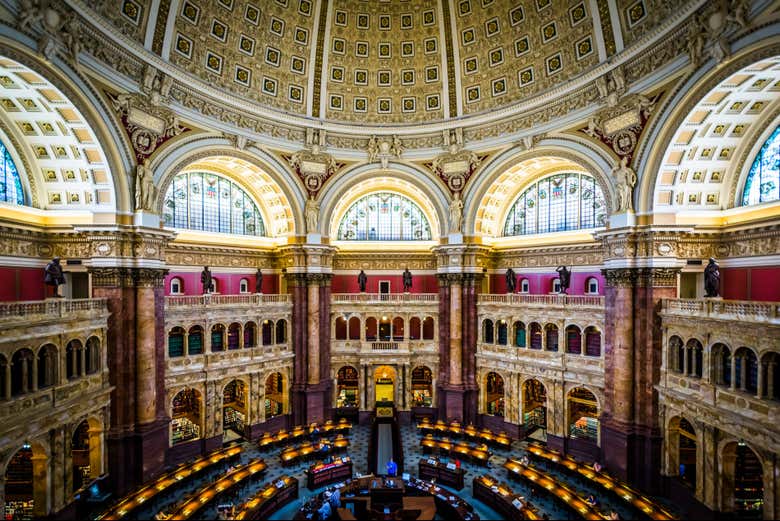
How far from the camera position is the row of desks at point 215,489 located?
731 inches

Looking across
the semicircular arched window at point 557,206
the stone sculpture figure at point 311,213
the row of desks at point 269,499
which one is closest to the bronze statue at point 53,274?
the row of desks at point 269,499

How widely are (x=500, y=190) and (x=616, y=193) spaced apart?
998 centimetres

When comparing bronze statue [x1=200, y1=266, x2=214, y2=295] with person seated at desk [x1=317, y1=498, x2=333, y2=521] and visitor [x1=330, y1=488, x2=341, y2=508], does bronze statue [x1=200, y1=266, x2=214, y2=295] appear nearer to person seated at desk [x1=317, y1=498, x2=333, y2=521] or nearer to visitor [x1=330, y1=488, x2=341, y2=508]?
visitor [x1=330, y1=488, x2=341, y2=508]

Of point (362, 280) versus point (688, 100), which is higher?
point (688, 100)

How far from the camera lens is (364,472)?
24.6 m

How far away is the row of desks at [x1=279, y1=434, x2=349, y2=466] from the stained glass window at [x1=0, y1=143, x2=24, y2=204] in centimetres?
2001

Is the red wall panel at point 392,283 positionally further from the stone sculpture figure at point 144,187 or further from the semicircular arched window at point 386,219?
the stone sculpture figure at point 144,187

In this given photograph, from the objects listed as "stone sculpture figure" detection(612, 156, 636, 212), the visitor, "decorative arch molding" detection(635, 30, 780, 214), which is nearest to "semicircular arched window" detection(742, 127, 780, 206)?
"decorative arch molding" detection(635, 30, 780, 214)

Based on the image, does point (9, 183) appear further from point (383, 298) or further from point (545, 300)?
point (545, 300)

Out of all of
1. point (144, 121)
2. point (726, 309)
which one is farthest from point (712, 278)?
Answer: point (144, 121)

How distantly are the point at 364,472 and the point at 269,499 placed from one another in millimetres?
6332

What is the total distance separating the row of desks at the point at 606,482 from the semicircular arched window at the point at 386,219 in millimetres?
18849

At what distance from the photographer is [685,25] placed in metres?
18.8

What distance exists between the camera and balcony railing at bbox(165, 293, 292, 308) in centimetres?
2548
